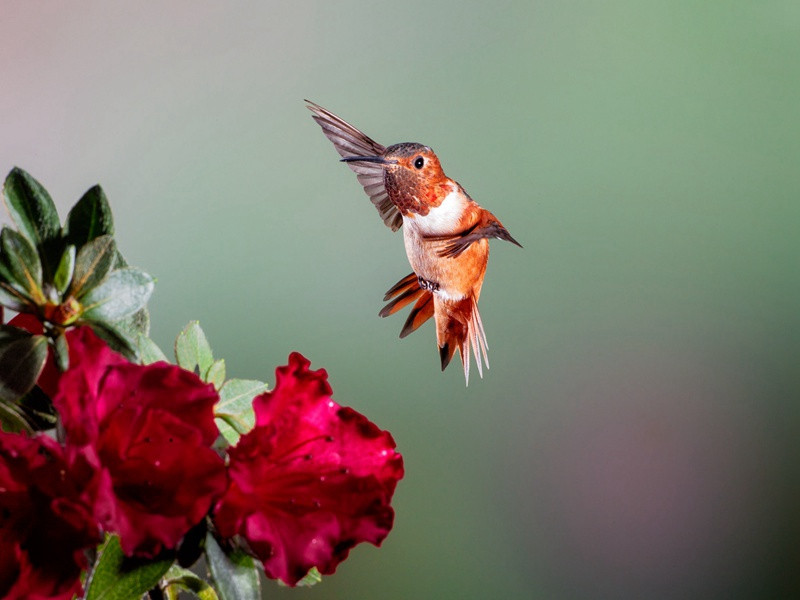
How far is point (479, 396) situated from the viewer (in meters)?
1.48

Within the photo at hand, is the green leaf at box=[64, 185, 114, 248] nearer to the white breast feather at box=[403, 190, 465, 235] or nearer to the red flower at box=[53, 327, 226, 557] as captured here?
the red flower at box=[53, 327, 226, 557]

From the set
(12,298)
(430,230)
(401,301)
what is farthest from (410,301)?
(12,298)

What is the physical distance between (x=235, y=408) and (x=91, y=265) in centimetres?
20

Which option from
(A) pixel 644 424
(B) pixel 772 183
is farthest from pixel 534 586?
(B) pixel 772 183

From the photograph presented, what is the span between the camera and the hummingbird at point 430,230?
1.35 m

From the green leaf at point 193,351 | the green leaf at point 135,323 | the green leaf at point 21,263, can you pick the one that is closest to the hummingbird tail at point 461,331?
the green leaf at point 193,351

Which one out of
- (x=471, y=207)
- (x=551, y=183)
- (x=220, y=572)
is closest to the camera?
(x=220, y=572)

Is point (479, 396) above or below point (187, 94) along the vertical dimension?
below

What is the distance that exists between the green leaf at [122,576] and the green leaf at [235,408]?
6.4 inches

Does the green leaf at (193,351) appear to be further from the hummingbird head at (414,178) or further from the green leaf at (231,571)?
the hummingbird head at (414,178)

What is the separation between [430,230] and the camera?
135 cm

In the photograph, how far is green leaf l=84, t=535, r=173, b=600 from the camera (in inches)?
22.9

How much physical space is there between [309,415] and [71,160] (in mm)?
1147

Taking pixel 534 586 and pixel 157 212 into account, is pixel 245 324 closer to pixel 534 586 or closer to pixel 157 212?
pixel 157 212
